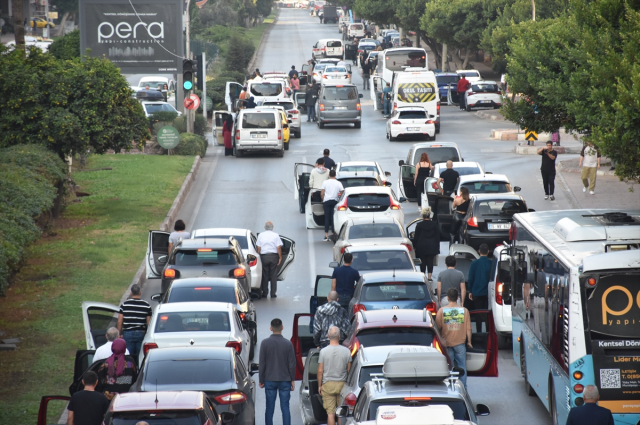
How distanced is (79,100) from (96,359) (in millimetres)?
14626

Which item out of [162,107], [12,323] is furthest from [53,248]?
[162,107]

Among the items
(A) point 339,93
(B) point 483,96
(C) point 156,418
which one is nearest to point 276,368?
(C) point 156,418

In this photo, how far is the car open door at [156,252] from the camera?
1788 centimetres

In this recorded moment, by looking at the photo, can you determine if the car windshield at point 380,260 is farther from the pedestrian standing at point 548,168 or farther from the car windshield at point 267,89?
the car windshield at point 267,89

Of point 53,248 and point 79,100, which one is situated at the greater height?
point 79,100

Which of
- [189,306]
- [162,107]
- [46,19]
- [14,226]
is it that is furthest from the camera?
[46,19]

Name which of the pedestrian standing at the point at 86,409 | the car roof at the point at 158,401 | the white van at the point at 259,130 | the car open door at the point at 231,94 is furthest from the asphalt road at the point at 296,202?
the car open door at the point at 231,94

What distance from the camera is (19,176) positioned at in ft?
70.2

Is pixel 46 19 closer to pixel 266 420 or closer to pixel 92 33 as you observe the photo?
pixel 92 33

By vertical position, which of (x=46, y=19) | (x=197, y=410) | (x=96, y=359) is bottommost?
(x=46, y=19)

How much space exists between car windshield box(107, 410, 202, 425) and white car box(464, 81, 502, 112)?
44.4 meters

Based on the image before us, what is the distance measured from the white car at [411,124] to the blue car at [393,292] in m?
25.8

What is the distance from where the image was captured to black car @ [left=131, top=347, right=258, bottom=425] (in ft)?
33.9

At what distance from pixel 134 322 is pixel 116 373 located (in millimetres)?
2294
